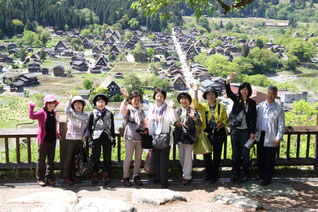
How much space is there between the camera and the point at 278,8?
130250mm

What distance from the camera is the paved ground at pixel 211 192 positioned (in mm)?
3580

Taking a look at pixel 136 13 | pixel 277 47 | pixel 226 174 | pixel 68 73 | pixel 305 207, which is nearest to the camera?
pixel 305 207

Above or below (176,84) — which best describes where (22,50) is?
above

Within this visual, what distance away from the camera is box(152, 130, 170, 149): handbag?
4098 millimetres

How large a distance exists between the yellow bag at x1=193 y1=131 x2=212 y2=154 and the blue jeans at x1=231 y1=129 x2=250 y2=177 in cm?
31

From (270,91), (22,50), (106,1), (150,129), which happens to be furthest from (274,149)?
(106,1)

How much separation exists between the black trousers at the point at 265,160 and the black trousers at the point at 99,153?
5.88ft

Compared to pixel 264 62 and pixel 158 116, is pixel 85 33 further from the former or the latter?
pixel 158 116

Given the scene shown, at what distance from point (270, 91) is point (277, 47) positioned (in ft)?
266

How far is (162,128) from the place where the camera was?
4.13 metres

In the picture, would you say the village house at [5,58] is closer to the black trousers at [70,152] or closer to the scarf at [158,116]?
the black trousers at [70,152]

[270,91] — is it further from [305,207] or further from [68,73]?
[68,73]

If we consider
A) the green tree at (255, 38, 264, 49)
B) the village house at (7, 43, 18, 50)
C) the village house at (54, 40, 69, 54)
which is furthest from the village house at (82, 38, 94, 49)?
the green tree at (255, 38, 264, 49)

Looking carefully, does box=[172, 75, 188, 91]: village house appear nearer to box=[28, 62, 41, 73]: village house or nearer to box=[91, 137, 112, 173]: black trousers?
box=[28, 62, 41, 73]: village house
